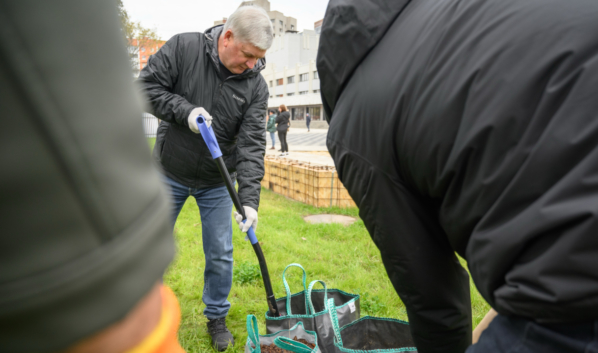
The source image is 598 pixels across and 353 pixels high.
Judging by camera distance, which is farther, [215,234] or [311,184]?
[311,184]

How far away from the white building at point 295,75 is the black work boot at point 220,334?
50.1 m

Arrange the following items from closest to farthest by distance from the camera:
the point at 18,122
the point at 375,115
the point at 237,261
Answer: the point at 18,122 → the point at 375,115 → the point at 237,261

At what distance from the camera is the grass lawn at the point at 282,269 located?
2986 millimetres

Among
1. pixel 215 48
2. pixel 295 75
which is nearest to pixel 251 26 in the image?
pixel 215 48

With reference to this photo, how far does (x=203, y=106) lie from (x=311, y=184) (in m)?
4.13

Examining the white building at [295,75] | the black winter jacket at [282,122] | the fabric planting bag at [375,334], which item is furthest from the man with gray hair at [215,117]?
the white building at [295,75]

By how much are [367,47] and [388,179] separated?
0.40 metres

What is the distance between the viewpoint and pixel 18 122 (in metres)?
0.31

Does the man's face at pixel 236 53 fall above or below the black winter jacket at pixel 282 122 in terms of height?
above

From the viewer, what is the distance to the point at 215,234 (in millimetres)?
2619

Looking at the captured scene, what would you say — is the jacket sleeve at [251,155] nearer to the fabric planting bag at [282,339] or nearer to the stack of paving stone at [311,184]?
the fabric planting bag at [282,339]

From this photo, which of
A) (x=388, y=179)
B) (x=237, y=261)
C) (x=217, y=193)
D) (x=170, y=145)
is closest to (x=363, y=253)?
(x=237, y=261)

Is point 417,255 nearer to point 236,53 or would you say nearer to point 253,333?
point 253,333

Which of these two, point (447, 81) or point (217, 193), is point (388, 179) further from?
point (217, 193)
